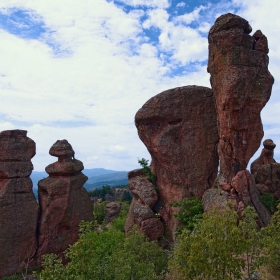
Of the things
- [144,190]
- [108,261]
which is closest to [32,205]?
[144,190]

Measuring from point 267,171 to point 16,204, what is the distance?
85.7 feet

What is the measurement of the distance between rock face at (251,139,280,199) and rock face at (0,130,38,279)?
76.5 feet

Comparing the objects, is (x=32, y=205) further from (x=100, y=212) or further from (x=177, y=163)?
(x=100, y=212)

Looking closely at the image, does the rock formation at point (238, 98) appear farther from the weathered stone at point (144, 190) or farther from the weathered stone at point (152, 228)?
the weathered stone at point (144, 190)

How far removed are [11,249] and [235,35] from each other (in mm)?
26193

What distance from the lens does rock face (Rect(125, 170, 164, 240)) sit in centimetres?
2925

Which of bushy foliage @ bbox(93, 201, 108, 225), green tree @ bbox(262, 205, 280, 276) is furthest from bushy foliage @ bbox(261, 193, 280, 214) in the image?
bushy foliage @ bbox(93, 201, 108, 225)

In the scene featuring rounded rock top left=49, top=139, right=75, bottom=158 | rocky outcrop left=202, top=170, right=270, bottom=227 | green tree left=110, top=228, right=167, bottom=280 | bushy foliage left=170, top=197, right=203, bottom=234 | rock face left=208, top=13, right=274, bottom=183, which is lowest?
green tree left=110, top=228, right=167, bottom=280

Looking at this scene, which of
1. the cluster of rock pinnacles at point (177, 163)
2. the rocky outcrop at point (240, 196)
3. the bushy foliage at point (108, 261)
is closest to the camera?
the bushy foliage at point (108, 261)

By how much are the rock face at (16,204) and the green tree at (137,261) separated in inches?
526

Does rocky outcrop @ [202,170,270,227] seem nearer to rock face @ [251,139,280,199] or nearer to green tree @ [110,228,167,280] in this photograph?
rock face @ [251,139,280,199]

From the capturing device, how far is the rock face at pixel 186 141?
1219 inches

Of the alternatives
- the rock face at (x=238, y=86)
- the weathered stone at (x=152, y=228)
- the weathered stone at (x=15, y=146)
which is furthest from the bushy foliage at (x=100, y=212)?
the rock face at (x=238, y=86)

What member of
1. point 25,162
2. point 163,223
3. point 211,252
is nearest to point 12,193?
point 25,162
